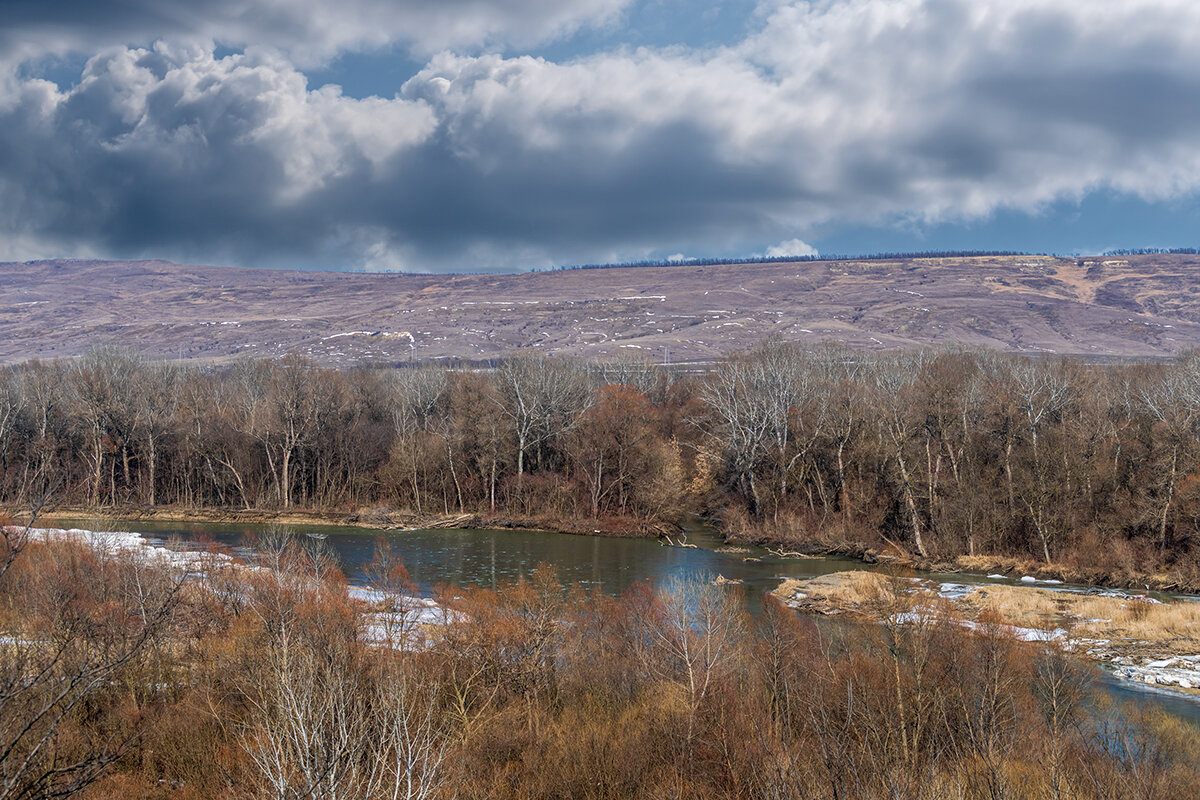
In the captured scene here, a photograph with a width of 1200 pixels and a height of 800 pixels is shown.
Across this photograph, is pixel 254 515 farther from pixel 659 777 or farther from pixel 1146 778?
pixel 1146 778

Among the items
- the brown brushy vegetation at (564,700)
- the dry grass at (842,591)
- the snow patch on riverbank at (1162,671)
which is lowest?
the dry grass at (842,591)

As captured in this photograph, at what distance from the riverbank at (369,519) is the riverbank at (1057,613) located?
972 inches

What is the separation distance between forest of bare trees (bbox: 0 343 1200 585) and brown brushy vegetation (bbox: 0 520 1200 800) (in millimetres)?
28197

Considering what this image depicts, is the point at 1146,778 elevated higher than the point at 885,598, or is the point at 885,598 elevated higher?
the point at 1146,778

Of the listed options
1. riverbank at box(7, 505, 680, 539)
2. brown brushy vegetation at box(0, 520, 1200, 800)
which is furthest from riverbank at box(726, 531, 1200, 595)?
brown brushy vegetation at box(0, 520, 1200, 800)

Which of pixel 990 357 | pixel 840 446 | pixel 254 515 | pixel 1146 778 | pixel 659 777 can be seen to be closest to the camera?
pixel 1146 778

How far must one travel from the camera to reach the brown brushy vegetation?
56.3 feet

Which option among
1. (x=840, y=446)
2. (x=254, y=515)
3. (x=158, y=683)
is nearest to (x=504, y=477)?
(x=254, y=515)

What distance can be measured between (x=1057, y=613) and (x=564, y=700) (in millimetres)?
28118

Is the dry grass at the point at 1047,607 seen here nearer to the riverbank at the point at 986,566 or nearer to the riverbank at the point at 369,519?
the riverbank at the point at 986,566

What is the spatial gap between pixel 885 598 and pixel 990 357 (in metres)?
Result: 56.3

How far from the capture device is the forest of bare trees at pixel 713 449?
184ft

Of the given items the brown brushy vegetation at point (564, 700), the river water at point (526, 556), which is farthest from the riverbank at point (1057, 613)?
the brown brushy vegetation at point (564, 700)

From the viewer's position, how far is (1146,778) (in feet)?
55.5
